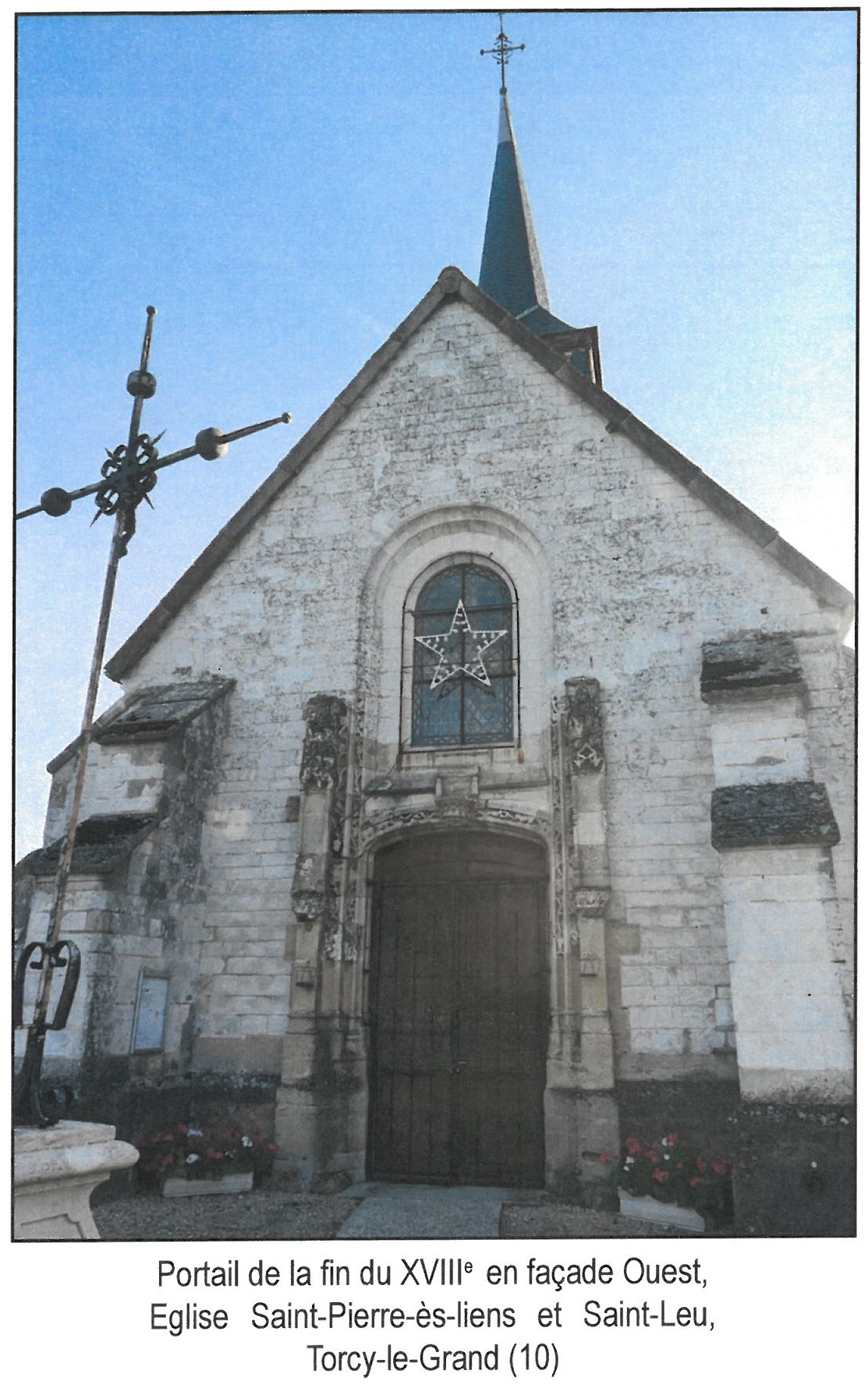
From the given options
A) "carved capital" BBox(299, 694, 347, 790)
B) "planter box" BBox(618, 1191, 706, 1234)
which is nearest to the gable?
"carved capital" BBox(299, 694, 347, 790)

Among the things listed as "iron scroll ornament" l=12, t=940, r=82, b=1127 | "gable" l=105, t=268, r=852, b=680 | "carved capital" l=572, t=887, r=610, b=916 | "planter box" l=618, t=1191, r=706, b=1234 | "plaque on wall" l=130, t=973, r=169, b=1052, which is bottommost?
"planter box" l=618, t=1191, r=706, b=1234

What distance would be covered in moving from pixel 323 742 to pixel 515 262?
10456 mm

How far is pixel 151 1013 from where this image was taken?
25.4 feet

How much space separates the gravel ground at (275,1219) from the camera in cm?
600

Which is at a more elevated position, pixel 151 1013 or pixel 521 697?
pixel 521 697

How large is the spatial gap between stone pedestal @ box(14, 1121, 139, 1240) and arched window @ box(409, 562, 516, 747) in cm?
533

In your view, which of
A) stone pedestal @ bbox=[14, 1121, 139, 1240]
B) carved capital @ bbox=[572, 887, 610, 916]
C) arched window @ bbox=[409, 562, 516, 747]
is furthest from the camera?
arched window @ bbox=[409, 562, 516, 747]

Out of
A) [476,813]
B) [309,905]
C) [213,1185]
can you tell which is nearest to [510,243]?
[476,813]

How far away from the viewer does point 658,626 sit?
8.20m

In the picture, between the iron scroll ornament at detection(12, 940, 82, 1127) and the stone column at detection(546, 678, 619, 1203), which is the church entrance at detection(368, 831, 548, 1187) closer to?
the stone column at detection(546, 678, 619, 1203)

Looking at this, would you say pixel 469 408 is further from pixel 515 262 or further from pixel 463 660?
pixel 515 262

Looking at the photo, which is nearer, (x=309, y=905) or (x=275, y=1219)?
(x=275, y=1219)

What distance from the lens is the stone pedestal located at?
3539 mm

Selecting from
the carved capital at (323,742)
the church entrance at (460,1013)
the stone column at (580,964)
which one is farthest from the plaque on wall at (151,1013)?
the stone column at (580,964)
